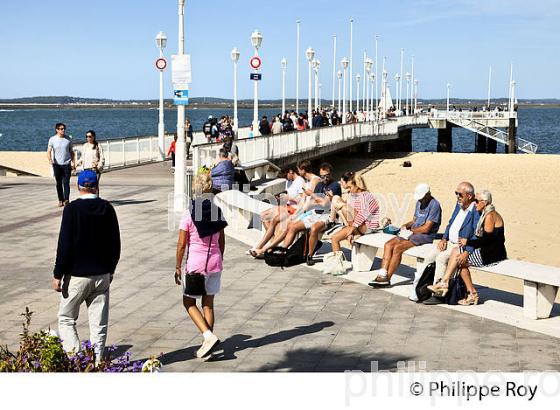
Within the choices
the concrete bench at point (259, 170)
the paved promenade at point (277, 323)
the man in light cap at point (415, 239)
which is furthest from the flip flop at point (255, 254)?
the concrete bench at point (259, 170)

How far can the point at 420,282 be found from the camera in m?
9.69

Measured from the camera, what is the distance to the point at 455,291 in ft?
31.3

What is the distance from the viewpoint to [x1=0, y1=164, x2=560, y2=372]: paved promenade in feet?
24.6

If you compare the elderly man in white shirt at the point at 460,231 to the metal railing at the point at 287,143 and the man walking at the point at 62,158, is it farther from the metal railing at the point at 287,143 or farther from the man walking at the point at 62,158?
the metal railing at the point at 287,143

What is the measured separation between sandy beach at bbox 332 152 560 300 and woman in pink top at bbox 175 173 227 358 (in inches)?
307

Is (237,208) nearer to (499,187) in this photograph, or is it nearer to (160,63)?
(160,63)

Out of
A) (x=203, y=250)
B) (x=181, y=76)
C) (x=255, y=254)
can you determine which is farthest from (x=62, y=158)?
(x=203, y=250)

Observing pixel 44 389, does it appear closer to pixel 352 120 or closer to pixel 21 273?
pixel 21 273

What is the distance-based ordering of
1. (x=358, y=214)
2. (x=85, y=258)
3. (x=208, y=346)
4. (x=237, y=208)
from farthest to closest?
(x=237, y=208), (x=358, y=214), (x=208, y=346), (x=85, y=258)

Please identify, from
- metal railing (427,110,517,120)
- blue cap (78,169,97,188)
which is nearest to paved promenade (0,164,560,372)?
blue cap (78,169,97,188)

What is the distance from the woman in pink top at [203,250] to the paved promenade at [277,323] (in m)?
0.30

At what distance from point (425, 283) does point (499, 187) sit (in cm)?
3248

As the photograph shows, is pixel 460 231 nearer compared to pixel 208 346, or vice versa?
pixel 208 346

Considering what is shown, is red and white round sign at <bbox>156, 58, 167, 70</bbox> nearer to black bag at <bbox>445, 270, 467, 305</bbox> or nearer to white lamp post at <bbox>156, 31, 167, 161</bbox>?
white lamp post at <bbox>156, 31, 167, 161</bbox>
